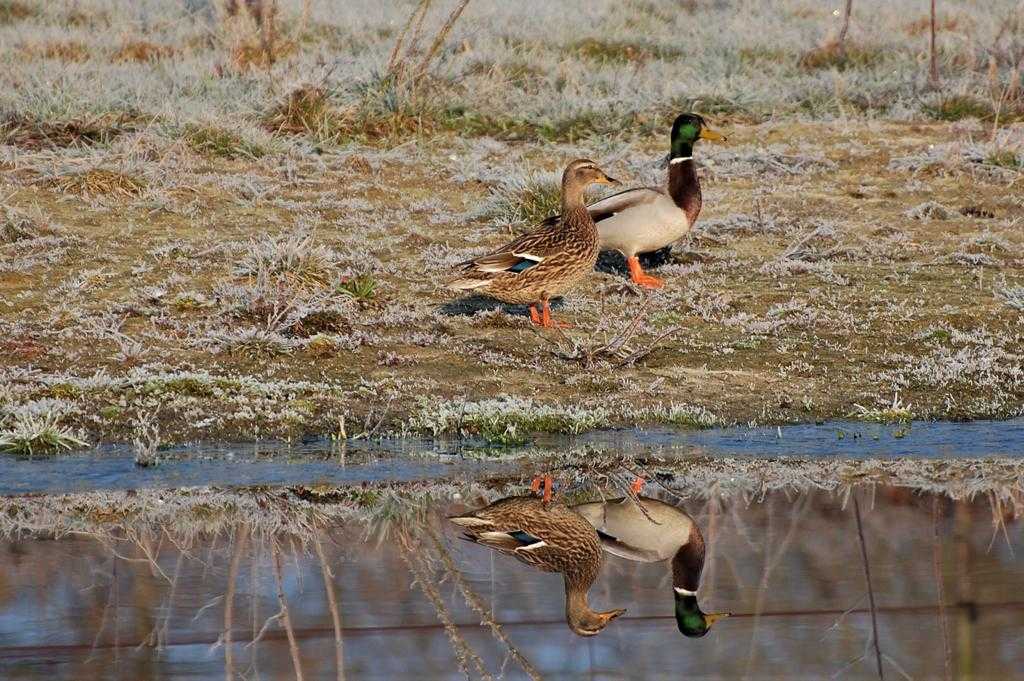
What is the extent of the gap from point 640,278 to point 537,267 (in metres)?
1.66

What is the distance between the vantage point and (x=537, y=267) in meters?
9.49

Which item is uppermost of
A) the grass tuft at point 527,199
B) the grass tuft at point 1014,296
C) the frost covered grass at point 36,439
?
the grass tuft at point 527,199

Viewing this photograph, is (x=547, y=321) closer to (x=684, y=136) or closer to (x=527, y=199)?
(x=684, y=136)

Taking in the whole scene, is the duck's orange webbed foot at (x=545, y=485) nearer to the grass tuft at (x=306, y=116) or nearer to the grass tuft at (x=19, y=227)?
the grass tuft at (x=19, y=227)

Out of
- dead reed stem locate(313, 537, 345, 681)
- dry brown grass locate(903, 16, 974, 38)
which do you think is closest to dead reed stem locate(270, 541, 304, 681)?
dead reed stem locate(313, 537, 345, 681)

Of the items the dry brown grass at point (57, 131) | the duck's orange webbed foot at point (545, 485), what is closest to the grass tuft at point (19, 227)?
the dry brown grass at point (57, 131)

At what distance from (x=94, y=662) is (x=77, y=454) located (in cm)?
299

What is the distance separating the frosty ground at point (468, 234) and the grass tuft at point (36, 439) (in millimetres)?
69

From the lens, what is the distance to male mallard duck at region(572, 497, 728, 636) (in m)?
5.86

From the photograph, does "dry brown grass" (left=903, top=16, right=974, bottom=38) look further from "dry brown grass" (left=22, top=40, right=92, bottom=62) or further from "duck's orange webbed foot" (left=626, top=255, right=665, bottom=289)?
"duck's orange webbed foot" (left=626, top=255, right=665, bottom=289)

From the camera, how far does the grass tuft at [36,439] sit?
7.62 metres

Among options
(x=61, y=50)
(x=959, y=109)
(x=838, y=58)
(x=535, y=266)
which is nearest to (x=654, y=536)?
(x=535, y=266)

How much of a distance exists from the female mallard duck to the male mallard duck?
3.3 inches

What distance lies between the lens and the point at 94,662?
15.8ft
